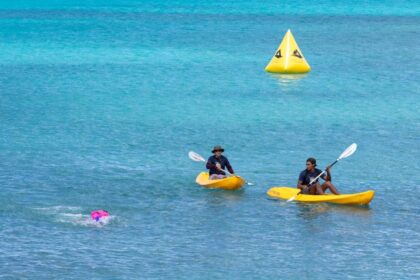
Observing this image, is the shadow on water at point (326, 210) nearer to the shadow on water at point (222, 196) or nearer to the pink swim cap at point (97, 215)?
the shadow on water at point (222, 196)

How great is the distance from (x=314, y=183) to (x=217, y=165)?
334 centimetres

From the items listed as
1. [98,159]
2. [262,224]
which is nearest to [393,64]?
[98,159]

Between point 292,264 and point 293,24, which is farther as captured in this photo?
point 293,24

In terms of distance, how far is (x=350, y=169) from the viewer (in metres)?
46.2

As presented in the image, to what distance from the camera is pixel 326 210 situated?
131 feet

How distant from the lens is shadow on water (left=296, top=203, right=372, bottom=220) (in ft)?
130

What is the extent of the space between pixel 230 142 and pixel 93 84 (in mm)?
18704

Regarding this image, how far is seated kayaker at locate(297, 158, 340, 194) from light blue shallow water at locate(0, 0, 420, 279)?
22.3 inches

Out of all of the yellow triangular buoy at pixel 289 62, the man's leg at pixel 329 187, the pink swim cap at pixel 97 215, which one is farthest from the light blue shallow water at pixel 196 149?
the yellow triangular buoy at pixel 289 62

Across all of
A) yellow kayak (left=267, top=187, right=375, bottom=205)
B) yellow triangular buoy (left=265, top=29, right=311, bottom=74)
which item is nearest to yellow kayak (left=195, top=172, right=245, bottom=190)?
yellow kayak (left=267, top=187, right=375, bottom=205)

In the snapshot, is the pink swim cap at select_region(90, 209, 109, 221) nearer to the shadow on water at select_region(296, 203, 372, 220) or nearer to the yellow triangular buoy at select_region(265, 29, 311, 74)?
the shadow on water at select_region(296, 203, 372, 220)

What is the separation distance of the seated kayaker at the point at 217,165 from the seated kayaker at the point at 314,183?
8.36 feet

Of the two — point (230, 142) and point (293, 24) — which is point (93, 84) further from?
point (293, 24)

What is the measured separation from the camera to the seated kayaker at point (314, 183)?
133ft
